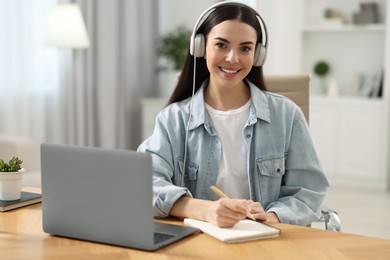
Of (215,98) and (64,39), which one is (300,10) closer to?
(64,39)

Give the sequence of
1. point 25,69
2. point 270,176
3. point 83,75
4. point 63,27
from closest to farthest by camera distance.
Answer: point 270,176 → point 63,27 → point 25,69 → point 83,75

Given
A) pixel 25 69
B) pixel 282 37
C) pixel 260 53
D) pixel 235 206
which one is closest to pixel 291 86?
pixel 260 53

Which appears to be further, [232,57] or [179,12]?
[179,12]

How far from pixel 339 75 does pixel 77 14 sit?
2317 millimetres

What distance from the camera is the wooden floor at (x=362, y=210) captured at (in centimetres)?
392

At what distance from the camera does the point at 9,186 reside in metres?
1.77

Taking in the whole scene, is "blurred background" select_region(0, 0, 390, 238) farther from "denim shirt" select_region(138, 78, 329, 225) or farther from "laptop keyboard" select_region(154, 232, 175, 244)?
"laptop keyboard" select_region(154, 232, 175, 244)

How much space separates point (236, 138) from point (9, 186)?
65 centimetres

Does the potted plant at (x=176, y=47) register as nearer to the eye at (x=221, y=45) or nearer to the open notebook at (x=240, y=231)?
the eye at (x=221, y=45)

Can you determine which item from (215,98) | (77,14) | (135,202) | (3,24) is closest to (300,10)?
(77,14)

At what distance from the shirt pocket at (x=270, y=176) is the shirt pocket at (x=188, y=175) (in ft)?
0.60

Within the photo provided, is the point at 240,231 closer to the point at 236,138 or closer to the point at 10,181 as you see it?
the point at 236,138

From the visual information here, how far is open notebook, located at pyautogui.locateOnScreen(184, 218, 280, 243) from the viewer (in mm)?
→ 1448

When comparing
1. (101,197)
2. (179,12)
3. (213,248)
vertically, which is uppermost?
(179,12)
